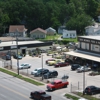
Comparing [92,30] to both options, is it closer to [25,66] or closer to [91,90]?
[25,66]

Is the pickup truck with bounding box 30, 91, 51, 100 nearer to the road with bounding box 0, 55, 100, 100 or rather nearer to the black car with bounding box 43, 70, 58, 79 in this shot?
the road with bounding box 0, 55, 100, 100

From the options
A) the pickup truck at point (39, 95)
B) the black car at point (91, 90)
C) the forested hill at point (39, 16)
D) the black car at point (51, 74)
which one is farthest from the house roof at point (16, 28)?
the pickup truck at point (39, 95)

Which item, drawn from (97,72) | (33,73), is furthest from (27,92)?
(97,72)

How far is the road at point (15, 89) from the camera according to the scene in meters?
40.7

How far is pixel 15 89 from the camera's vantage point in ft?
146

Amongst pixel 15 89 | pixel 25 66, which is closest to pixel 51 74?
pixel 15 89

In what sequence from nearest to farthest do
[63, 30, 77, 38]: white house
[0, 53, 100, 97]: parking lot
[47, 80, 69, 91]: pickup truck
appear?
[47, 80, 69, 91]: pickup truck → [0, 53, 100, 97]: parking lot → [63, 30, 77, 38]: white house

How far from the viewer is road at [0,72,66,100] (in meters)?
40.7

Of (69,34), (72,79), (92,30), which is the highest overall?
(92,30)

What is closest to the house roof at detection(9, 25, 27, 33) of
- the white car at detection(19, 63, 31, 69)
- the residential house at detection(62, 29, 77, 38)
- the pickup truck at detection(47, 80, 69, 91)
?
the residential house at detection(62, 29, 77, 38)

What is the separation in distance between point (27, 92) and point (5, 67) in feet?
60.2

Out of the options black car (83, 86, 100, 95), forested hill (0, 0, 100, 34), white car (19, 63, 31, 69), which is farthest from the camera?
forested hill (0, 0, 100, 34)

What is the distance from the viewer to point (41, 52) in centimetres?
7519

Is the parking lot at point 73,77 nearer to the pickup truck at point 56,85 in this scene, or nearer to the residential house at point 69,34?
the pickup truck at point 56,85
